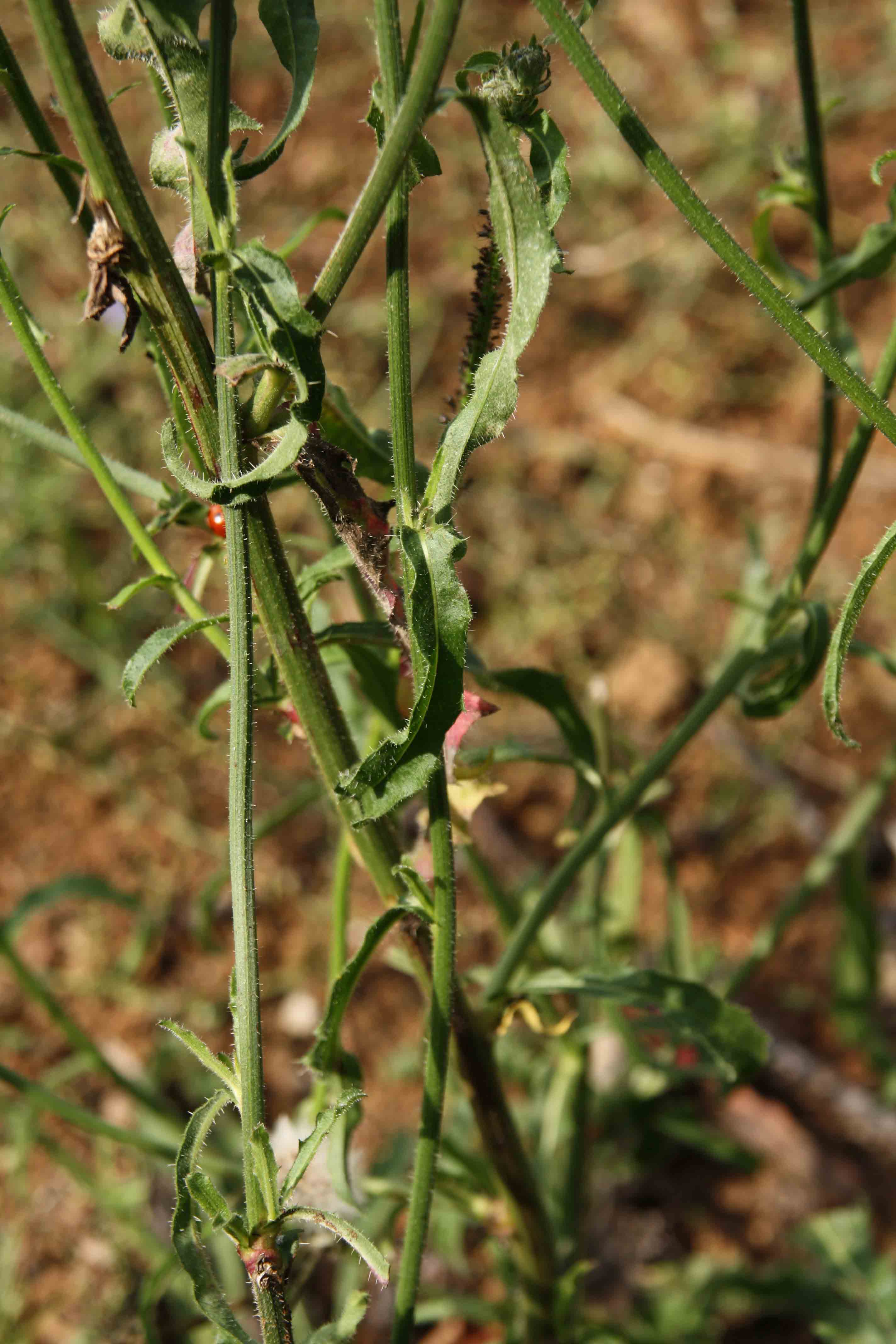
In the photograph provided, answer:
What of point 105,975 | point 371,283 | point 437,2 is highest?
point 371,283

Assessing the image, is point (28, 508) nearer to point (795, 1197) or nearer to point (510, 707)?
point (510, 707)

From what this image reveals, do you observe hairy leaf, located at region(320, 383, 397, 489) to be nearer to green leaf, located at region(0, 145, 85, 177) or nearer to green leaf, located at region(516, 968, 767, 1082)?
green leaf, located at region(0, 145, 85, 177)

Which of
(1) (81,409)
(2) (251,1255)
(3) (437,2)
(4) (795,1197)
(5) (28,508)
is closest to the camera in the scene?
(3) (437,2)

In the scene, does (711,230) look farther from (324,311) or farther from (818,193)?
(818,193)

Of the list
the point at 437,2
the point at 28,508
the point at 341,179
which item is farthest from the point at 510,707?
the point at 437,2

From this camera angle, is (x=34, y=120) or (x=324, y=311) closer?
(x=324, y=311)

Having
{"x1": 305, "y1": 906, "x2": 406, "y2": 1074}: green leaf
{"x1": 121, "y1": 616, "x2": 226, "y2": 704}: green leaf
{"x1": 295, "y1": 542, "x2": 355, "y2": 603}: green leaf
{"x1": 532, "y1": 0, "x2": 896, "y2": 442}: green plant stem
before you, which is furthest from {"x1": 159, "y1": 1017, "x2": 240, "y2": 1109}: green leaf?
{"x1": 532, "y1": 0, "x2": 896, "y2": 442}: green plant stem

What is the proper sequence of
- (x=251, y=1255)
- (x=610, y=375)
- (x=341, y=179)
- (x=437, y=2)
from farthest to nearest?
(x=341, y=179)
(x=610, y=375)
(x=251, y=1255)
(x=437, y=2)

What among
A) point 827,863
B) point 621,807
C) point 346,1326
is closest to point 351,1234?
point 346,1326
